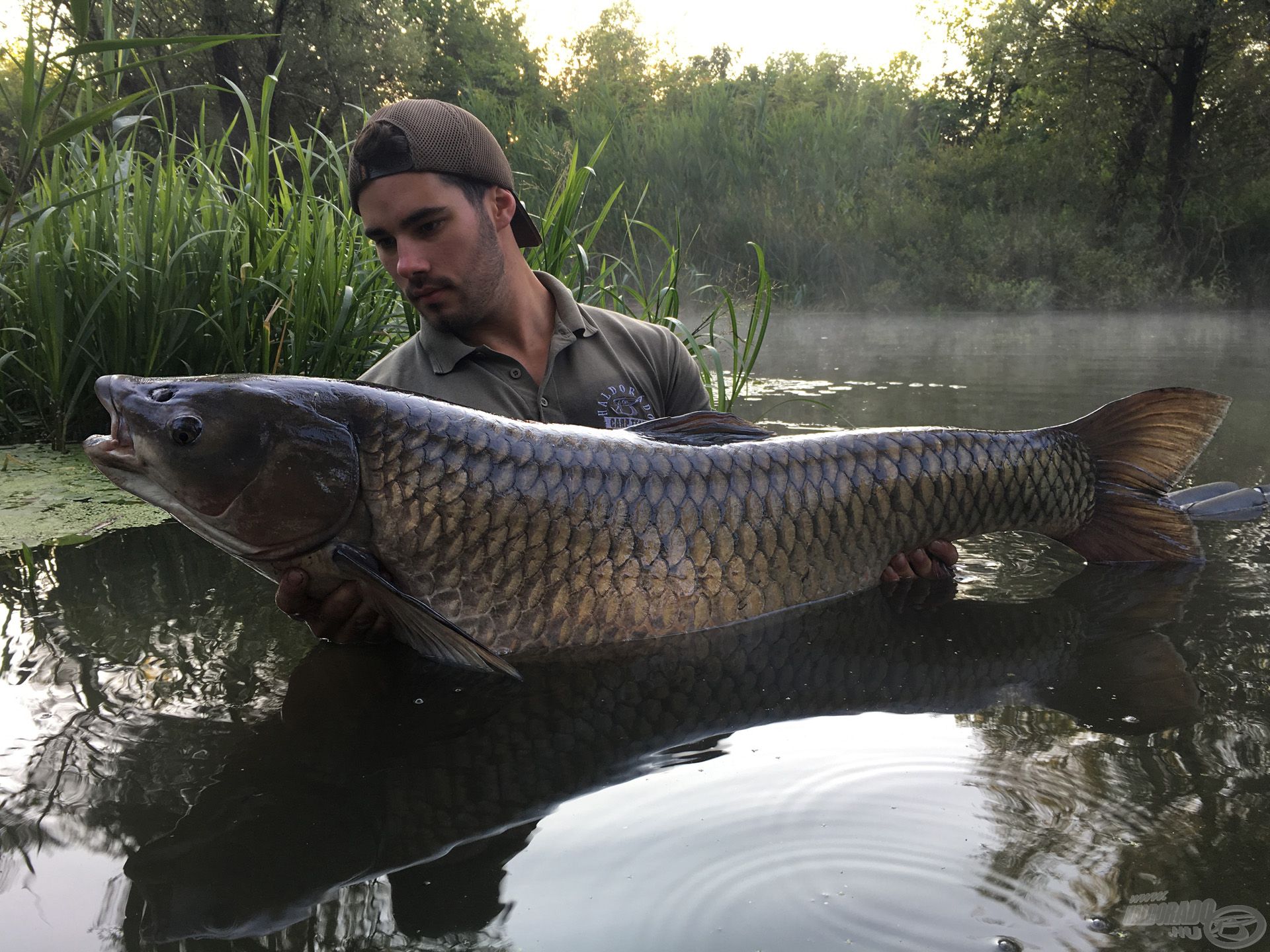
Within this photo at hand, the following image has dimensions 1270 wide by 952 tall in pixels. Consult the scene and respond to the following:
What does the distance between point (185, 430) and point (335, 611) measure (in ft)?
1.44

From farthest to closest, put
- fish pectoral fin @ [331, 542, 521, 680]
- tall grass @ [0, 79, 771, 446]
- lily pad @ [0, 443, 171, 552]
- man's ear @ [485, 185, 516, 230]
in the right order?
tall grass @ [0, 79, 771, 446] → lily pad @ [0, 443, 171, 552] → man's ear @ [485, 185, 516, 230] → fish pectoral fin @ [331, 542, 521, 680]

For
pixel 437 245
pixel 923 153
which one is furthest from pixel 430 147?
pixel 923 153

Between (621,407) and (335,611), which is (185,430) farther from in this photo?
(621,407)

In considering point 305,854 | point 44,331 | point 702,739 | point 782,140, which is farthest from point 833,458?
point 782,140

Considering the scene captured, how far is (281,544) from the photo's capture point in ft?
6.00

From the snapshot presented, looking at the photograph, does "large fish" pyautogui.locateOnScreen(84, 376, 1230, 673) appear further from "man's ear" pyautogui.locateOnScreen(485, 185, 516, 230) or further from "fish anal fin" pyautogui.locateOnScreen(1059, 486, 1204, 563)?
"man's ear" pyautogui.locateOnScreen(485, 185, 516, 230)

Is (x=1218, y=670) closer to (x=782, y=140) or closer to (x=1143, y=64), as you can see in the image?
(x=782, y=140)

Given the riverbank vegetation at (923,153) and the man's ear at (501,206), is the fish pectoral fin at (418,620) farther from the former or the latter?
the riverbank vegetation at (923,153)

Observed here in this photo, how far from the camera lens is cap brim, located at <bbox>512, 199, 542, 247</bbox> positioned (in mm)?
3043

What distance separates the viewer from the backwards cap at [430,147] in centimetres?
255

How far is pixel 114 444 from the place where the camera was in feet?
5.93

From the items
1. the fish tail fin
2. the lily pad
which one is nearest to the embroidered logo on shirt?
the fish tail fin

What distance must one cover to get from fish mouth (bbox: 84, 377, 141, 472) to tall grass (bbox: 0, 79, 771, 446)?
5.11 ft

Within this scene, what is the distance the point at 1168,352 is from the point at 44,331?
8.45 metres
